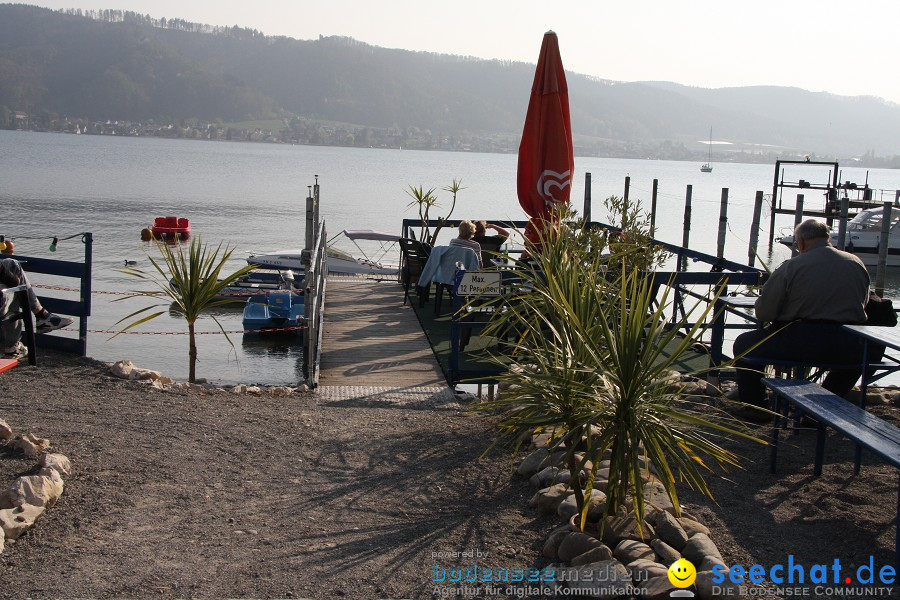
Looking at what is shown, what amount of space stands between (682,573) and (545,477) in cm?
117

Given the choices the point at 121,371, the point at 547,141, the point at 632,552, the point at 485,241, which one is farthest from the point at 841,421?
the point at 485,241

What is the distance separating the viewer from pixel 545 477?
4434 millimetres

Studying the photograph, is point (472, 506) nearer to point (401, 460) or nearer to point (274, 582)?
point (401, 460)

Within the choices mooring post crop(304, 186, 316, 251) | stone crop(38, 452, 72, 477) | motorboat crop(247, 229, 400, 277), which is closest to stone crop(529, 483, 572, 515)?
stone crop(38, 452, 72, 477)

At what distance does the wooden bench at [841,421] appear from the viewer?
3.82m

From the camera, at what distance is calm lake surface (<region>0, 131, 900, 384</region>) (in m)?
13.8

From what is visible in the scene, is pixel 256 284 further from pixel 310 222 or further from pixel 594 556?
pixel 594 556

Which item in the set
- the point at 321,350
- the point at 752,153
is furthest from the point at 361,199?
the point at 752,153

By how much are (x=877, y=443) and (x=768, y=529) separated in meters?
0.58

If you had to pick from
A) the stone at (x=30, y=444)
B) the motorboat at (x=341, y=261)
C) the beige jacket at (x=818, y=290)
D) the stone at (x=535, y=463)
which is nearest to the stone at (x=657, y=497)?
the stone at (x=535, y=463)

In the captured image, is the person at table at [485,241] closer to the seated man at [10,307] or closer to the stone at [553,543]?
the seated man at [10,307]

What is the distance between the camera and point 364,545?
3.76 metres

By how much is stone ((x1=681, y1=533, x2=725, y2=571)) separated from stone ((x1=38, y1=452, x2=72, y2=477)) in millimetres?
2880

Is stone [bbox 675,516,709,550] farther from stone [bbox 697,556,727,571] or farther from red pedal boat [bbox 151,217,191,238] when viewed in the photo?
red pedal boat [bbox 151,217,191,238]
